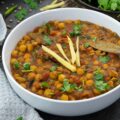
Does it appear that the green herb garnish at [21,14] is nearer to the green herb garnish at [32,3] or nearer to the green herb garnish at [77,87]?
the green herb garnish at [32,3]

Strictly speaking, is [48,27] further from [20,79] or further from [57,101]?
[57,101]

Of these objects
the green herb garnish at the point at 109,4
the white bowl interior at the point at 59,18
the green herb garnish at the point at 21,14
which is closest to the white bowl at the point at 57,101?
the white bowl interior at the point at 59,18

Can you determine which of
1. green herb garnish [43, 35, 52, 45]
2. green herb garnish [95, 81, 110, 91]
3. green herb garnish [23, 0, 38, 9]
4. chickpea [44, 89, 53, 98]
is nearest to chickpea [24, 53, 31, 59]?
green herb garnish [43, 35, 52, 45]

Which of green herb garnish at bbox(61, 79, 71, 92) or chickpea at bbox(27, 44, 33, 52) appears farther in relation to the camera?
chickpea at bbox(27, 44, 33, 52)

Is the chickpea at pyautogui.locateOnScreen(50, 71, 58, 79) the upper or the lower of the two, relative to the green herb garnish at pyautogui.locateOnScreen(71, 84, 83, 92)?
upper

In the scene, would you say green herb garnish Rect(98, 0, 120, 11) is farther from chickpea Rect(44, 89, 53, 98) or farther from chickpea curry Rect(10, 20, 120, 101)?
chickpea Rect(44, 89, 53, 98)

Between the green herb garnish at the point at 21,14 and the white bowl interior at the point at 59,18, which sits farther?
the green herb garnish at the point at 21,14

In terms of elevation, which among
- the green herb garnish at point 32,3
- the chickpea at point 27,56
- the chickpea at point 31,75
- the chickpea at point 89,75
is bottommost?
the green herb garnish at point 32,3
